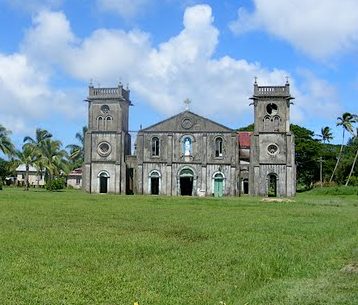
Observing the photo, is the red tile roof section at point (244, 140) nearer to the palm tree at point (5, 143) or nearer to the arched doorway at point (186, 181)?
the arched doorway at point (186, 181)

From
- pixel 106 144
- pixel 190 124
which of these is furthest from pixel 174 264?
pixel 106 144

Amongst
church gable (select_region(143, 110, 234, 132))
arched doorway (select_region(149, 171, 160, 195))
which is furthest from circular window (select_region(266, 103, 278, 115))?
arched doorway (select_region(149, 171, 160, 195))

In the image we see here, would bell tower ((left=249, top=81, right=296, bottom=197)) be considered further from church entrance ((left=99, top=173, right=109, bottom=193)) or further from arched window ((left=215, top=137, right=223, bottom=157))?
church entrance ((left=99, top=173, right=109, bottom=193))

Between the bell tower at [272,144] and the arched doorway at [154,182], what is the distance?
30.7 ft

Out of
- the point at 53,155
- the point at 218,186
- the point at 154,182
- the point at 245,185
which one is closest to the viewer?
the point at 218,186

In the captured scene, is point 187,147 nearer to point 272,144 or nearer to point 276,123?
point 272,144

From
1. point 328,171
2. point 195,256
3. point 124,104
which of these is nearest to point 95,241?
point 195,256

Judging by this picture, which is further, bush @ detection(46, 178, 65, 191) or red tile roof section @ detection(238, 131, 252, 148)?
bush @ detection(46, 178, 65, 191)

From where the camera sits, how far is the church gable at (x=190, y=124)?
2270 inches

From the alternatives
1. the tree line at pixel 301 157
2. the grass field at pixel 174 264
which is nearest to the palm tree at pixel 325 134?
the tree line at pixel 301 157

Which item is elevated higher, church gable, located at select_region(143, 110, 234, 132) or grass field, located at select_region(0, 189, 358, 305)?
church gable, located at select_region(143, 110, 234, 132)

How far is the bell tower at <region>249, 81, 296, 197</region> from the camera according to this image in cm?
5591

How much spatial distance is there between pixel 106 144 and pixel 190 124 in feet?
29.7

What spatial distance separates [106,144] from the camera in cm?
5969
